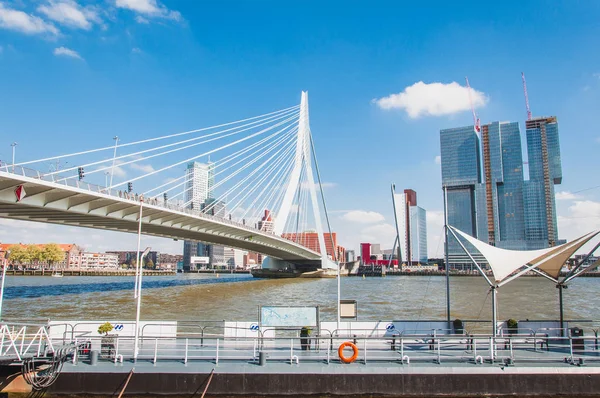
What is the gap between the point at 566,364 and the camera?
12344 millimetres

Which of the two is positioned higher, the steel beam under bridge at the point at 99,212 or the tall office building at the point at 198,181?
the tall office building at the point at 198,181

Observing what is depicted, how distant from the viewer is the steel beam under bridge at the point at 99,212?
33.5 meters

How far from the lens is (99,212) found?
41.7 meters

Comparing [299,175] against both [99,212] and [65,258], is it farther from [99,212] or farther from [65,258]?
[65,258]

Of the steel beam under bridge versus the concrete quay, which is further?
the steel beam under bridge

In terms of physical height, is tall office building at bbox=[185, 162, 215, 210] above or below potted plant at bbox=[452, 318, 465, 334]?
above

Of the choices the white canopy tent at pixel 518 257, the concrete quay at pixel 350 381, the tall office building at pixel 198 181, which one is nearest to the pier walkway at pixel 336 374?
the concrete quay at pixel 350 381

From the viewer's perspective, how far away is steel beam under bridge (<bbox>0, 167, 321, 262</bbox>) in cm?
3353

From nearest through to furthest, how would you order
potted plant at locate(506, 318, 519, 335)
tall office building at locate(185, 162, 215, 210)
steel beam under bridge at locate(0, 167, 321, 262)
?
potted plant at locate(506, 318, 519, 335) < steel beam under bridge at locate(0, 167, 321, 262) < tall office building at locate(185, 162, 215, 210)

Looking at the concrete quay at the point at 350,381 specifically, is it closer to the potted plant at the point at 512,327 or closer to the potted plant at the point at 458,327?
the potted plant at the point at 512,327

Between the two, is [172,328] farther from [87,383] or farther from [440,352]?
[440,352]

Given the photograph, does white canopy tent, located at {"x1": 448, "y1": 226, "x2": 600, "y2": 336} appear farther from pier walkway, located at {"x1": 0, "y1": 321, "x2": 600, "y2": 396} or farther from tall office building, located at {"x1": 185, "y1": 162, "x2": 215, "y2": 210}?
tall office building, located at {"x1": 185, "y1": 162, "x2": 215, "y2": 210}

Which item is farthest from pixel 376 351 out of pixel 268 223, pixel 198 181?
pixel 198 181

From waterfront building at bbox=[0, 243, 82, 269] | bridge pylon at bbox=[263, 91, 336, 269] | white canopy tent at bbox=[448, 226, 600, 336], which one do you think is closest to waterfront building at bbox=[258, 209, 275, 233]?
bridge pylon at bbox=[263, 91, 336, 269]
